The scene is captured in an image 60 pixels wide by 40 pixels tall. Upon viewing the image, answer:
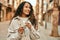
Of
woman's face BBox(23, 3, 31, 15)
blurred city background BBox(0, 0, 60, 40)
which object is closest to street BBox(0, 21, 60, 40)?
blurred city background BBox(0, 0, 60, 40)

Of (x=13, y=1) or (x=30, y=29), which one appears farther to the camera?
(x=13, y=1)

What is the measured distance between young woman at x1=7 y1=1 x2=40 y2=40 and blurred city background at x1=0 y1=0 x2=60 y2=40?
4.6 inches

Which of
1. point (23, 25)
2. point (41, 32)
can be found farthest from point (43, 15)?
point (23, 25)

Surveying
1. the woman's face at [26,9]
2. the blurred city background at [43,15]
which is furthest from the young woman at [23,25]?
the blurred city background at [43,15]

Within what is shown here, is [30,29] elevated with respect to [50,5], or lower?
lower

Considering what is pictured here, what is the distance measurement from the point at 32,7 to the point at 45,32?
1.61ft

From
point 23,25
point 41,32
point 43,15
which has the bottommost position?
point 41,32

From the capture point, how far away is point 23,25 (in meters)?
2.80

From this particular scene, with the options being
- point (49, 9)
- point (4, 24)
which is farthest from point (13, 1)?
point (49, 9)

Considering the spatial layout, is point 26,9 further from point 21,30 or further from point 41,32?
point 41,32

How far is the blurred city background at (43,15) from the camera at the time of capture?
2928mm

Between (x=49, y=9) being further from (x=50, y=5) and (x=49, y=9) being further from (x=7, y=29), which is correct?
(x=7, y=29)

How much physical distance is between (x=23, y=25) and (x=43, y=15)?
44 centimetres

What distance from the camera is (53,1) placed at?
9.89 ft
